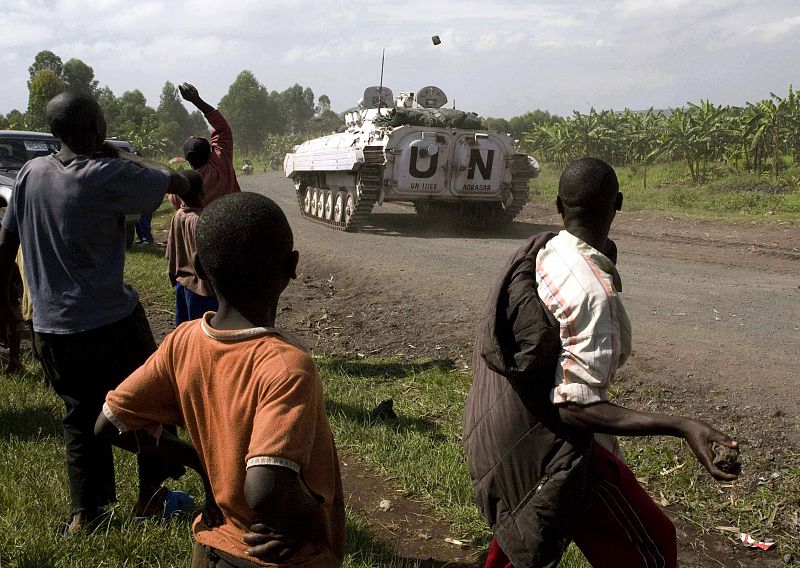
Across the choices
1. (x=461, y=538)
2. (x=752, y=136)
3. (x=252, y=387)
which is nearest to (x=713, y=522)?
(x=461, y=538)

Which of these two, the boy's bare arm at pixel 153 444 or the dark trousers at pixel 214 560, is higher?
the boy's bare arm at pixel 153 444

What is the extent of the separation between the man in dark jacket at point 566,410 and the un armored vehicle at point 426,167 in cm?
1237

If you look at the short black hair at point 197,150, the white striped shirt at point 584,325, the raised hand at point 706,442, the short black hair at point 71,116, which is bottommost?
the raised hand at point 706,442

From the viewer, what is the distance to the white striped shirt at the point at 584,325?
7.27 ft

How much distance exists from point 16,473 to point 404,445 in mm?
2022

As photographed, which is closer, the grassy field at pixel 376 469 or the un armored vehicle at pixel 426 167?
the grassy field at pixel 376 469

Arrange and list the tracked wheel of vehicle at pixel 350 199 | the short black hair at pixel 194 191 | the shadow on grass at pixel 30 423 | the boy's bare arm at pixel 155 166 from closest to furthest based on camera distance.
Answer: the boy's bare arm at pixel 155 166 < the short black hair at pixel 194 191 < the shadow on grass at pixel 30 423 < the tracked wheel of vehicle at pixel 350 199

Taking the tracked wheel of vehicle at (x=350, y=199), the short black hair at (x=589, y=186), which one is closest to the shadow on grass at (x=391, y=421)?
the short black hair at (x=589, y=186)

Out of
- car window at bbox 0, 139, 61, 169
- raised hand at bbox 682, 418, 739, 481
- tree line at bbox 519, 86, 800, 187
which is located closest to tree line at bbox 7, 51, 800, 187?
tree line at bbox 519, 86, 800, 187

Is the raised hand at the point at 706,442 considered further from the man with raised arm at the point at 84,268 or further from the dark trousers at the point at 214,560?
the man with raised arm at the point at 84,268

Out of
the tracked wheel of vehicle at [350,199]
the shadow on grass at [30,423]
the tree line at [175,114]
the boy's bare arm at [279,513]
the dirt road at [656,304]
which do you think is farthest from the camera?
the tree line at [175,114]

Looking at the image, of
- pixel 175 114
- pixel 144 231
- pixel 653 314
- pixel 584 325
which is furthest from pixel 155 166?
pixel 175 114

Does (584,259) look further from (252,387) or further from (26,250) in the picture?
(26,250)

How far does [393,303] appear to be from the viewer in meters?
8.87
